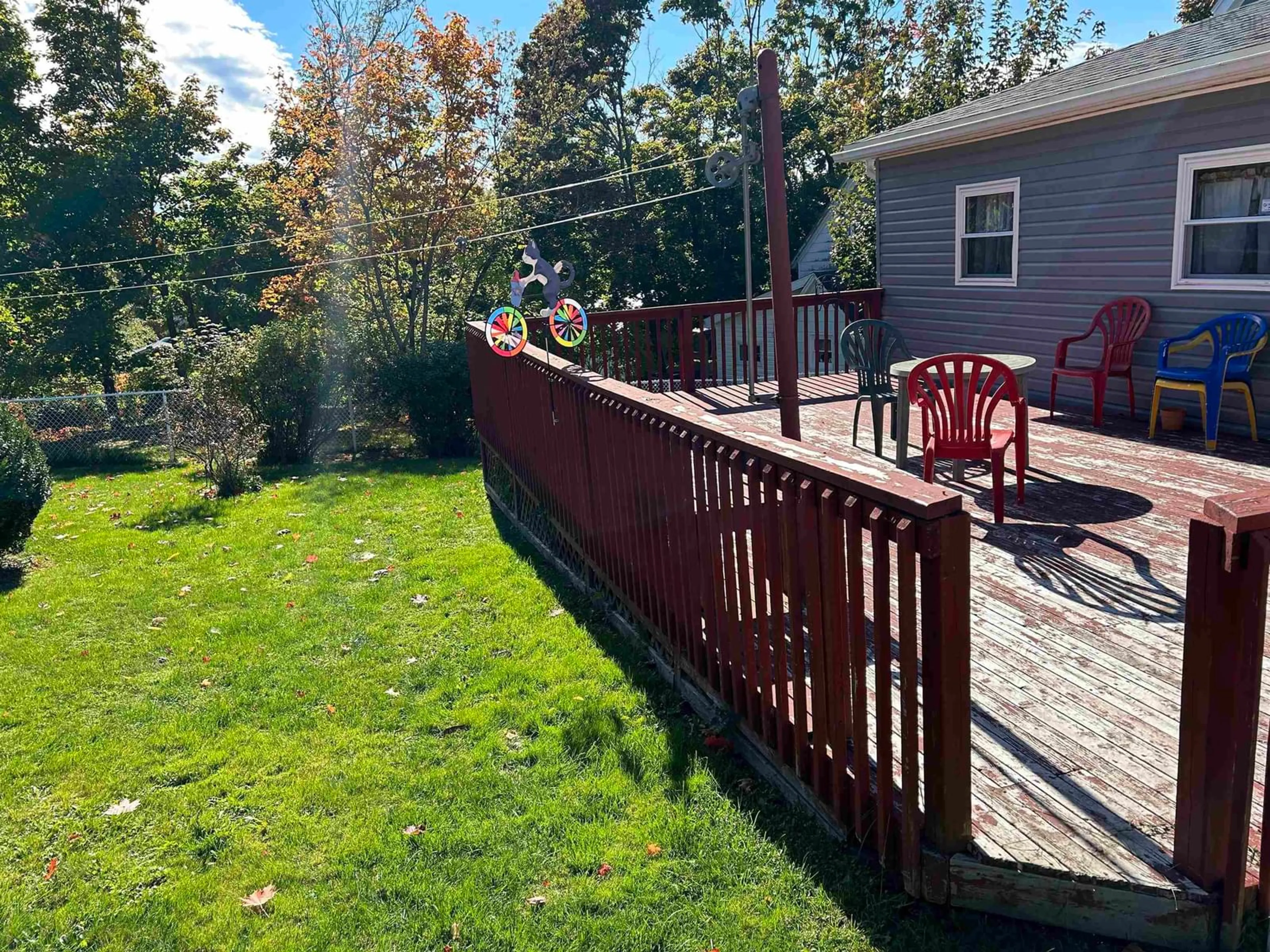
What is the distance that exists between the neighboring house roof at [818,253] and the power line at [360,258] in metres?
2.60

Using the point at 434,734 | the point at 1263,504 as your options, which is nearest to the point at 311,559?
the point at 434,734

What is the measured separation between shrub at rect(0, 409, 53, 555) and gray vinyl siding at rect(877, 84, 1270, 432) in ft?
26.0

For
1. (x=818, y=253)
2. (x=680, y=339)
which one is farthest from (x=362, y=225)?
(x=818, y=253)

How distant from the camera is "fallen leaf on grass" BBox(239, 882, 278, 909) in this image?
8.42ft

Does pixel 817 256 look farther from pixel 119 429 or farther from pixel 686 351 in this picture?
pixel 119 429

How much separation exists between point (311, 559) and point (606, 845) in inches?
162

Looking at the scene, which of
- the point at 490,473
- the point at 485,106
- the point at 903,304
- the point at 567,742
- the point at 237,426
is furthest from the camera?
the point at 485,106

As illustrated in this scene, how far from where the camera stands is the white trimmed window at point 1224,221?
6.04 m

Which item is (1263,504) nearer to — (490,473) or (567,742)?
(567,742)

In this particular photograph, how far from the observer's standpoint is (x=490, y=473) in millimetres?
8023

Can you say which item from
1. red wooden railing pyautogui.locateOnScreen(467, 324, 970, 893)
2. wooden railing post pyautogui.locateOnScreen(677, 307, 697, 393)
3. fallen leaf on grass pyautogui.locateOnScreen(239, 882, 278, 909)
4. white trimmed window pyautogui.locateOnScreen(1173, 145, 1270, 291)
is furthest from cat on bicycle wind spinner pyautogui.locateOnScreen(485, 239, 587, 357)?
white trimmed window pyautogui.locateOnScreen(1173, 145, 1270, 291)

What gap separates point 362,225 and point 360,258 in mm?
526

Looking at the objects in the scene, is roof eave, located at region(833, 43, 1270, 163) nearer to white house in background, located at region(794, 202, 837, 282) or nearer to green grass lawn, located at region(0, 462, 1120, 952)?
green grass lawn, located at region(0, 462, 1120, 952)

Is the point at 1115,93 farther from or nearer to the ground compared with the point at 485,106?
nearer to the ground
